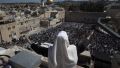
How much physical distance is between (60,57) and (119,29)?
42.3 feet

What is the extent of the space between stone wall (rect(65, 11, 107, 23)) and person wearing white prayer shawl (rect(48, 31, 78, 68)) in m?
21.2

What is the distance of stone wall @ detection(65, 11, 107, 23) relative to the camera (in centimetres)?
2278

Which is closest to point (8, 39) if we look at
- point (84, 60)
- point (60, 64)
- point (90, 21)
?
point (90, 21)

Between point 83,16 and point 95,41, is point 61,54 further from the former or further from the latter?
point 83,16

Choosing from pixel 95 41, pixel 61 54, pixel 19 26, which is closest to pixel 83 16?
pixel 19 26

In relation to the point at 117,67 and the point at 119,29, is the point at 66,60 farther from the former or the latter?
the point at 119,29

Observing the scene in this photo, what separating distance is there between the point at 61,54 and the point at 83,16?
21648mm

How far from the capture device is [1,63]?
253cm

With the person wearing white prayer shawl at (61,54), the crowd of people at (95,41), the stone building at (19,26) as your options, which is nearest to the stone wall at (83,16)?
the stone building at (19,26)

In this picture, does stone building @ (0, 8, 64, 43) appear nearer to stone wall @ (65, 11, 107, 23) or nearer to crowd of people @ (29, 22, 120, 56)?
stone wall @ (65, 11, 107, 23)

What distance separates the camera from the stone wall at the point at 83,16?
22.8 meters

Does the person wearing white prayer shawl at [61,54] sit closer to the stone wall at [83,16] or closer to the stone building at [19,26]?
the stone building at [19,26]

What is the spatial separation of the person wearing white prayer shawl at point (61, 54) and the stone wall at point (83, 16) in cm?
2124

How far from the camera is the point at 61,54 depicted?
1.89 m
